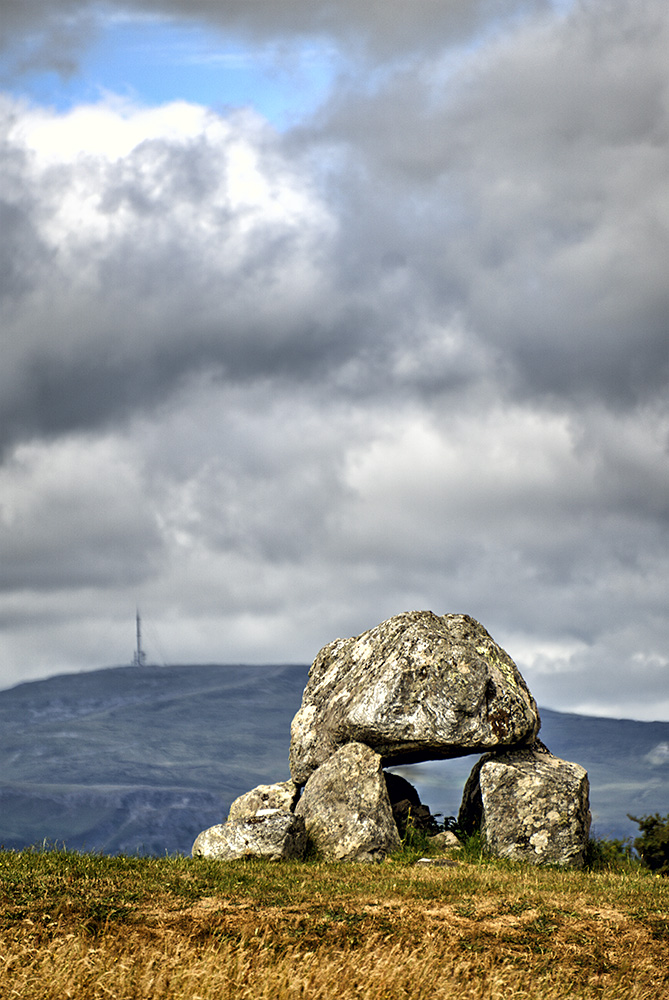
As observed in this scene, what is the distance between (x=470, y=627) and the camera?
96.6ft

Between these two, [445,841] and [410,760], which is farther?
[410,760]

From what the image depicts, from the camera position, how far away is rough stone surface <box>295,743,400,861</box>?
81.1 feet

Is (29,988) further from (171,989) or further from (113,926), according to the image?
(113,926)

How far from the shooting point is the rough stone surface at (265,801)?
27.9 m

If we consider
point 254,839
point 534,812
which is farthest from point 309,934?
point 534,812

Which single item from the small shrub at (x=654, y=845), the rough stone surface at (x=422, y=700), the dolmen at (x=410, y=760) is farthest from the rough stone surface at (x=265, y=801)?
the small shrub at (x=654, y=845)

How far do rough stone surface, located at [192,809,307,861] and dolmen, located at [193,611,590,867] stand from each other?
24mm

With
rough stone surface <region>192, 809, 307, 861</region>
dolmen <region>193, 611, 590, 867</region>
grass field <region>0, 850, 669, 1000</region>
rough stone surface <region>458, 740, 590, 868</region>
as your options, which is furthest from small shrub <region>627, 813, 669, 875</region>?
rough stone surface <region>192, 809, 307, 861</region>

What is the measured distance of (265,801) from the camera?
28266 millimetres

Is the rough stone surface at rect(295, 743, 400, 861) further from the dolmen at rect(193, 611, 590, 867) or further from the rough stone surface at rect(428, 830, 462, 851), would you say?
the rough stone surface at rect(428, 830, 462, 851)

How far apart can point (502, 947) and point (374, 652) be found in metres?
13.2

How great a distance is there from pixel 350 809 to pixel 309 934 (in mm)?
9143

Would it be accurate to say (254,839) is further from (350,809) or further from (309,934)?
(309,934)

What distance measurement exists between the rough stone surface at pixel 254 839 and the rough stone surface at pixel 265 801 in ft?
12.2
